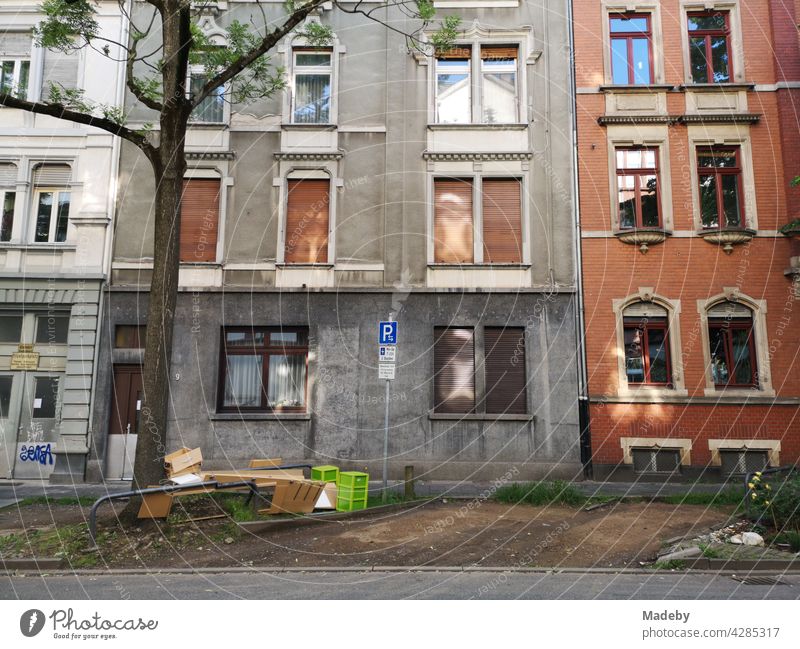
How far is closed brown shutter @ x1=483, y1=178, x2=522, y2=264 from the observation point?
1683 cm

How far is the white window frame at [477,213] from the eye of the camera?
16656 mm

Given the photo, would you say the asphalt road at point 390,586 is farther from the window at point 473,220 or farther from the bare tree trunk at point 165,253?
→ the window at point 473,220

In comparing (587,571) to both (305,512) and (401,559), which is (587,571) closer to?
(401,559)

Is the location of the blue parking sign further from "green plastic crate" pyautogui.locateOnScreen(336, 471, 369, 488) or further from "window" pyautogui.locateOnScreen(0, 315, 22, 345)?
"window" pyautogui.locateOnScreen(0, 315, 22, 345)

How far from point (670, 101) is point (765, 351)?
7.60 m

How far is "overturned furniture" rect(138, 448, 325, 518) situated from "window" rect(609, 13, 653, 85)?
14612 millimetres

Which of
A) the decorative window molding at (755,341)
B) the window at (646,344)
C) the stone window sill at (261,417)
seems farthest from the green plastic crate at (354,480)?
the decorative window molding at (755,341)

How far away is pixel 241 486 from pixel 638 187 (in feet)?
44.3

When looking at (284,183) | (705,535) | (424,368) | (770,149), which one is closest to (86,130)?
(284,183)

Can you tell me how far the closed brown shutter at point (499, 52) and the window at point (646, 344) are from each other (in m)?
8.31

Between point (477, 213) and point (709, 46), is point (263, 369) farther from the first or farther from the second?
point (709, 46)

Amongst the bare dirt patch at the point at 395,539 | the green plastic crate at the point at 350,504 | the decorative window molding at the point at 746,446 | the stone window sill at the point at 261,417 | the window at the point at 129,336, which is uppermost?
the window at the point at 129,336

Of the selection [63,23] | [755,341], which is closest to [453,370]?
[755,341]

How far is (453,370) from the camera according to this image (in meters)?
16.4
